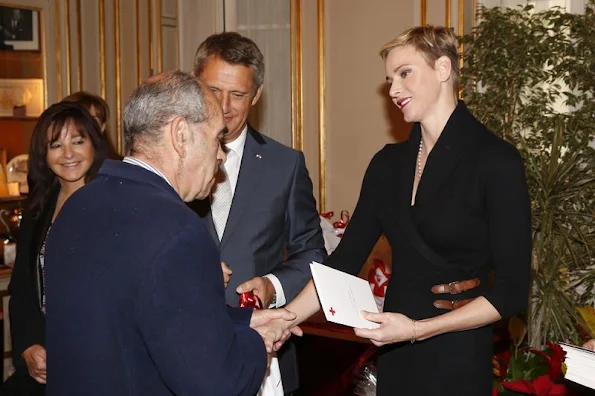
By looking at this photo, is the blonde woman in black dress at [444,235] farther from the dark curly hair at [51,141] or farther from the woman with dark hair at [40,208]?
the dark curly hair at [51,141]

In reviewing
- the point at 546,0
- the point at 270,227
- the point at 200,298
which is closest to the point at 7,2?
the point at 546,0

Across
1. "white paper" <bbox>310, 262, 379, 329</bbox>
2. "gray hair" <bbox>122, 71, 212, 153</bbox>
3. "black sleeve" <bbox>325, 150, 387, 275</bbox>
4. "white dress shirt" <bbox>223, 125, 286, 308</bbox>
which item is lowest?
"white paper" <bbox>310, 262, 379, 329</bbox>

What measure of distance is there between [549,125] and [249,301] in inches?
86.4

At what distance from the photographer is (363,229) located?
2.38 meters

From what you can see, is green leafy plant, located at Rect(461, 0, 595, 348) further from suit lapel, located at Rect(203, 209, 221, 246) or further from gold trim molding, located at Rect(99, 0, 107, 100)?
gold trim molding, located at Rect(99, 0, 107, 100)

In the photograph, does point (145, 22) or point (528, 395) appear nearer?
point (528, 395)

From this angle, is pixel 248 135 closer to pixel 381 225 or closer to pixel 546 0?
pixel 381 225

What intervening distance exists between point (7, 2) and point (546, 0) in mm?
4060

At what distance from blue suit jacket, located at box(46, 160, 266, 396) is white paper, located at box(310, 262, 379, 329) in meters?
0.33

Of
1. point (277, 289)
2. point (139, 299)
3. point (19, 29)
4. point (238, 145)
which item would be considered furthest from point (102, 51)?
point (139, 299)

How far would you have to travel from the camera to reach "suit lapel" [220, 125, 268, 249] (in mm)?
2447

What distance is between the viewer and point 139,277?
1.50 m

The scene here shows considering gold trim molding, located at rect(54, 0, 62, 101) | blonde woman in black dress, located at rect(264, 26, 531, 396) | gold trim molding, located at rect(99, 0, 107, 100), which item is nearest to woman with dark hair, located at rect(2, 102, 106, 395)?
blonde woman in black dress, located at rect(264, 26, 531, 396)

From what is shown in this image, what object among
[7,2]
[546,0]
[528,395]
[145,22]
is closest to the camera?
[528,395]
